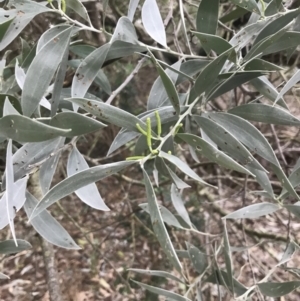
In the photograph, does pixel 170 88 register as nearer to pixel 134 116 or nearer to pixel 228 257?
pixel 134 116

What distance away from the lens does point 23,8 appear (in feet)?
1.30

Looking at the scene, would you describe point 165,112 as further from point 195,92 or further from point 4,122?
point 4,122

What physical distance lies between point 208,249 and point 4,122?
0.98m

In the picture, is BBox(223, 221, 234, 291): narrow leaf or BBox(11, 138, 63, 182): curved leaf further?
BBox(223, 221, 234, 291): narrow leaf

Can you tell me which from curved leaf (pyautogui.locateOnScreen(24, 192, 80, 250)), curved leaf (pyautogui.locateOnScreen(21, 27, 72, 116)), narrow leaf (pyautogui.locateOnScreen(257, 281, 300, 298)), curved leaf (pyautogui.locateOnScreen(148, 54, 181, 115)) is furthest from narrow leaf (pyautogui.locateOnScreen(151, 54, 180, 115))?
narrow leaf (pyautogui.locateOnScreen(257, 281, 300, 298))

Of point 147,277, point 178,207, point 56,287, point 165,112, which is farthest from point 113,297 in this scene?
point 165,112

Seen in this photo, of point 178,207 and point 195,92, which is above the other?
point 195,92

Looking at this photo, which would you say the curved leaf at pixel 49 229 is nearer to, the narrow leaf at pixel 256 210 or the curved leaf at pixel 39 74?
the curved leaf at pixel 39 74

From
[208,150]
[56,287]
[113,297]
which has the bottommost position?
[113,297]

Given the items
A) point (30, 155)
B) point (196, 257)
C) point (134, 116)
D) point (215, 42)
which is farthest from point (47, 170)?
point (196, 257)

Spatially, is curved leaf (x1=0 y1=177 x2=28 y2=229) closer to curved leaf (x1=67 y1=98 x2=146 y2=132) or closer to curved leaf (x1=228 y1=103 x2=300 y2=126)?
curved leaf (x1=67 y1=98 x2=146 y2=132)

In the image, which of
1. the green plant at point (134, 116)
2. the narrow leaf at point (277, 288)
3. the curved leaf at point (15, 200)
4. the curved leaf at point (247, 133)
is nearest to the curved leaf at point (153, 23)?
the green plant at point (134, 116)

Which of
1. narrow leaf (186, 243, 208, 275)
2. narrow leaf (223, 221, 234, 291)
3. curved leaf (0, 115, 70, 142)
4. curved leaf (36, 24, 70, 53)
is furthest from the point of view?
narrow leaf (186, 243, 208, 275)

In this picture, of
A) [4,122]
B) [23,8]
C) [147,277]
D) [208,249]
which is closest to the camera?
[4,122]
